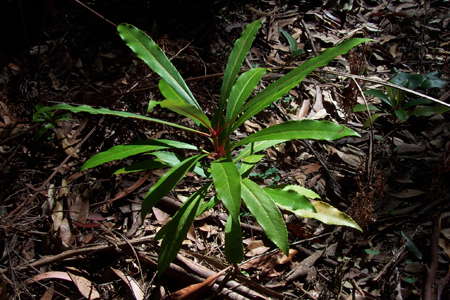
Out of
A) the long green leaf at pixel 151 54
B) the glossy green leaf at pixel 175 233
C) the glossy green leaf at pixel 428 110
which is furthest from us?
the glossy green leaf at pixel 428 110

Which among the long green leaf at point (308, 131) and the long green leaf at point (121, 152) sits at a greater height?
the long green leaf at point (308, 131)

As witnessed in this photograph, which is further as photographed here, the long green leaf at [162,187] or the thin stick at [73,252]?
the thin stick at [73,252]

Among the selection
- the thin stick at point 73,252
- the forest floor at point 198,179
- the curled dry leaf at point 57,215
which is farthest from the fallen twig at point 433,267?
the curled dry leaf at point 57,215

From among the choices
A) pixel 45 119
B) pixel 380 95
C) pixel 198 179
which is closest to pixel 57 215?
pixel 45 119

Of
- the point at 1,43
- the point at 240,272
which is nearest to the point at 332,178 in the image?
the point at 240,272

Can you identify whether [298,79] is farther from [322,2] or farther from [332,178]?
[322,2]

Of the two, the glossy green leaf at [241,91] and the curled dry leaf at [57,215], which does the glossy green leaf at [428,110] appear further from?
the curled dry leaf at [57,215]
